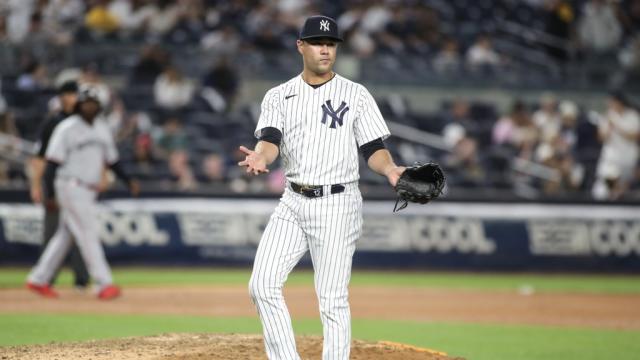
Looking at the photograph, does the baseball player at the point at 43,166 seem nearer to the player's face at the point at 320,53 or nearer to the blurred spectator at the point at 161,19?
the player's face at the point at 320,53

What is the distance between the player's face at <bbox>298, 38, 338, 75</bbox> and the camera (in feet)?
21.3

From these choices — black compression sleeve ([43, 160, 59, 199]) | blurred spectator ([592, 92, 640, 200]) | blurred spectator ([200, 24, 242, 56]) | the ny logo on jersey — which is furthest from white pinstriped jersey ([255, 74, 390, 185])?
blurred spectator ([200, 24, 242, 56])

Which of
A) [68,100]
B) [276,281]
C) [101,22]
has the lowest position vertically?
[276,281]

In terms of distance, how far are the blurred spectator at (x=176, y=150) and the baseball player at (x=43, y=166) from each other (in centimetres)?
414

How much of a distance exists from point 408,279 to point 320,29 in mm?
9869

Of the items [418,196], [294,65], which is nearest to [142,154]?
[294,65]

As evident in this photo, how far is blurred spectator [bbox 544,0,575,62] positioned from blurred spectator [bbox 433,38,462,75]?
2.17m

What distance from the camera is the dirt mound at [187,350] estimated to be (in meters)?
7.71

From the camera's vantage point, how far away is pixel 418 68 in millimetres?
20031

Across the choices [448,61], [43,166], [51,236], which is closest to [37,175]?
[43,166]

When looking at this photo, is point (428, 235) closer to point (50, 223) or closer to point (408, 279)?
point (408, 279)

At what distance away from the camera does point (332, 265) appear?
6.49 m

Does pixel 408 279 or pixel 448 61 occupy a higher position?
pixel 448 61

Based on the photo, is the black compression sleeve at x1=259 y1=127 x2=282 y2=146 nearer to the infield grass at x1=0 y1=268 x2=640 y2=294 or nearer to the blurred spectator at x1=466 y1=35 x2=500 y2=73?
the infield grass at x1=0 y1=268 x2=640 y2=294
